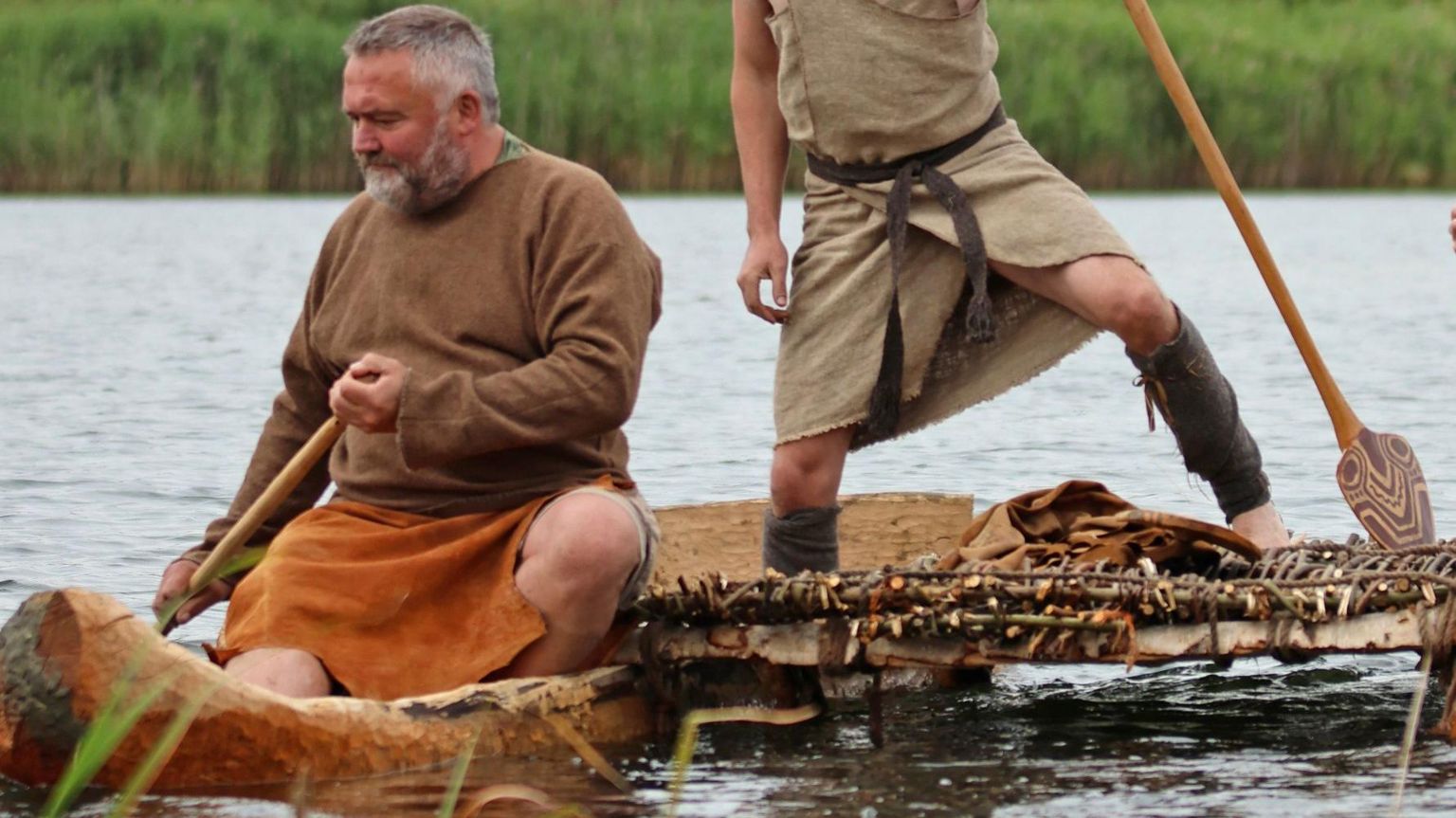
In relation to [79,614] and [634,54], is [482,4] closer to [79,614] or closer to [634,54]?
[634,54]

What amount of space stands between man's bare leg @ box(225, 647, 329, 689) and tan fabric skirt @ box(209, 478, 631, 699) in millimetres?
20

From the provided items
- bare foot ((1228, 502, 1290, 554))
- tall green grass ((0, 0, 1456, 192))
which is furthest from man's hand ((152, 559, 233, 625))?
tall green grass ((0, 0, 1456, 192))

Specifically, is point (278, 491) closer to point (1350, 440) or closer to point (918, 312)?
point (918, 312)

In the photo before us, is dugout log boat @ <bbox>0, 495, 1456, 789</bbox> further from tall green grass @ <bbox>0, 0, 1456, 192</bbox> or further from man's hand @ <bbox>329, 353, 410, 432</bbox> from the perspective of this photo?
tall green grass @ <bbox>0, 0, 1456, 192</bbox>

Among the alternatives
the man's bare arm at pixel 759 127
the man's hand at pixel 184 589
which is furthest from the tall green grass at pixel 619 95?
the man's hand at pixel 184 589

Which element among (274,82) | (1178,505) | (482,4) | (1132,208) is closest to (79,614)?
(1178,505)

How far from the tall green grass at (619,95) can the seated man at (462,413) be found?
59.3ft

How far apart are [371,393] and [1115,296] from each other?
4.87ft

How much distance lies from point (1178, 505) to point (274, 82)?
53.1ft

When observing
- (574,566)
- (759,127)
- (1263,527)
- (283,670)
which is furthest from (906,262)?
(283,670)

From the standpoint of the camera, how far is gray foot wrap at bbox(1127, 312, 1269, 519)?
4.95 m

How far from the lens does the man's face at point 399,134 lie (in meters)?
4.42

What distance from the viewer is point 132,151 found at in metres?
22.8

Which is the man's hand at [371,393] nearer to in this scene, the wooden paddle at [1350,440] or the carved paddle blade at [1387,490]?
the wooden paddle at [1350,440]
